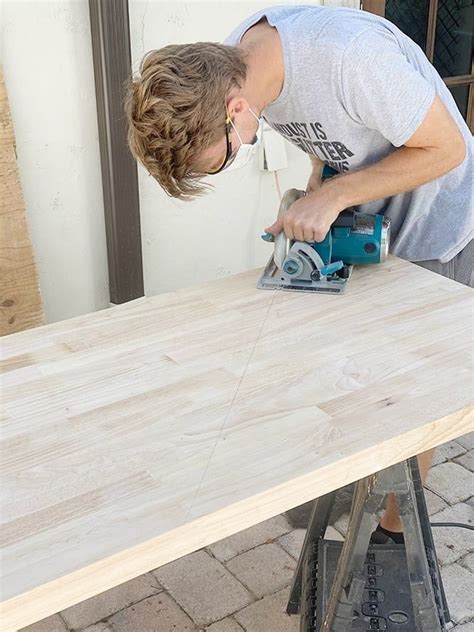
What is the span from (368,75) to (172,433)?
0.94 meters

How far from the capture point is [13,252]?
2.91 metres

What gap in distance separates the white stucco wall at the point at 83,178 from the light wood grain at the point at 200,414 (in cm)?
123

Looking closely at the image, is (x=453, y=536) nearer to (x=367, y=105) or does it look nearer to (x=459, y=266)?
(x=459, y=266)

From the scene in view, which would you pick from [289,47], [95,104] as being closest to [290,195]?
[289,47]

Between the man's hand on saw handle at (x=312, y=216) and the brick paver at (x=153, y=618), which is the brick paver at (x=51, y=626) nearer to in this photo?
the brick paver at (x=153, y=618)

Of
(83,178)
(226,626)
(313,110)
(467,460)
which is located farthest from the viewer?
(83,178)

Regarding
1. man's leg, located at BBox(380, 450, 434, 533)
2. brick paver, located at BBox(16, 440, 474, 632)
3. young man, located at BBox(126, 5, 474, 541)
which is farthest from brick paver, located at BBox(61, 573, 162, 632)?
young man, located at BBox(126, 5, 474, 541)

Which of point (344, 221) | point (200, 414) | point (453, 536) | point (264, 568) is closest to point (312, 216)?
point (344, 221)

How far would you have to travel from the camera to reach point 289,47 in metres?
1.91

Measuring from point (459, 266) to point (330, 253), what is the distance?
0.46 metres

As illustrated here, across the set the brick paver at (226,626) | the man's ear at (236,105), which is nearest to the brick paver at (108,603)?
the brick paver at (226,626)

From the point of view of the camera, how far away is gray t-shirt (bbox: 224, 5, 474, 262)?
6.03 ft

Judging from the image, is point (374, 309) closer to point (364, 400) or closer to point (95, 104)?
point (364, 400)

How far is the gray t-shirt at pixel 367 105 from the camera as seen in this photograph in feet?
6.03
